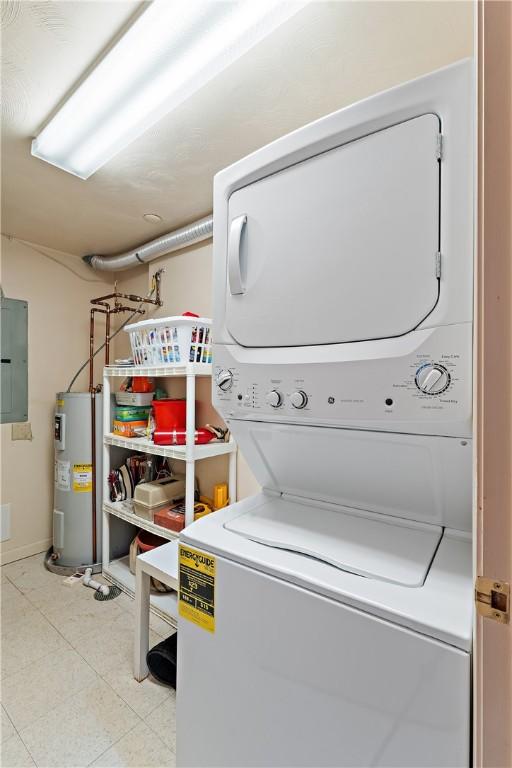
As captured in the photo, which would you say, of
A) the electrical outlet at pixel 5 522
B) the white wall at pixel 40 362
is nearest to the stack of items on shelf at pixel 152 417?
the white wall at pixel 40 362

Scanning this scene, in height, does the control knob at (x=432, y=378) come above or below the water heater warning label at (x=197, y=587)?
above

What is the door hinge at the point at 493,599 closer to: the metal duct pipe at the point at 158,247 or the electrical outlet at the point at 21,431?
the metal duct pipe at the point at 158,247

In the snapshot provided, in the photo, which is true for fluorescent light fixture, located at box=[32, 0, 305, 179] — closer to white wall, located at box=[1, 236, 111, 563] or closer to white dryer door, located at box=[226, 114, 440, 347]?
white dryer door, located at box=[226, 114, 440, 347]

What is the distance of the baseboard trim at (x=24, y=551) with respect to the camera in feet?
8.51

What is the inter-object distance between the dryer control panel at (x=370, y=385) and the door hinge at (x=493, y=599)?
297 millimetres

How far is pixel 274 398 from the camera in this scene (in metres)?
0.88

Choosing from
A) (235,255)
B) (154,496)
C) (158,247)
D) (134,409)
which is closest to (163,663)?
(154,496)

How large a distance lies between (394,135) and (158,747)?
211cm

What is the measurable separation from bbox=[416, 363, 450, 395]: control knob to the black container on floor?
170 centimetres

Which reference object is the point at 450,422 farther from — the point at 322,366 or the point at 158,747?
the point at 158,747

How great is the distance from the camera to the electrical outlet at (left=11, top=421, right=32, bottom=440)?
2.66 meters

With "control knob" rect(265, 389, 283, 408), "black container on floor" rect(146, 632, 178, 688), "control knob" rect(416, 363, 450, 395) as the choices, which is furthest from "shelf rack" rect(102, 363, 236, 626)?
"control knob" rect(416, 363, 450, 395)

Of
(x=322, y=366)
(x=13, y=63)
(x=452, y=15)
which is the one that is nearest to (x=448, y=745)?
(x=322, y=366)

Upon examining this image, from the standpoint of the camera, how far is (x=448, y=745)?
1.75 ft
